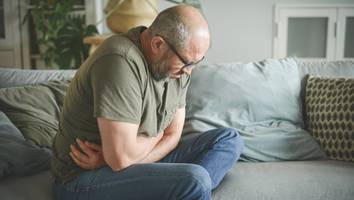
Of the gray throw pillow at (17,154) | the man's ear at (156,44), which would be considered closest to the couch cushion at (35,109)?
the gray throw pillow at (17,154)

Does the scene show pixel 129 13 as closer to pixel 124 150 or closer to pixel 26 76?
pixel 26 76

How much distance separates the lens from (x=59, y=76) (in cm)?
189

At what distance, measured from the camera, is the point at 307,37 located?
9.61ft

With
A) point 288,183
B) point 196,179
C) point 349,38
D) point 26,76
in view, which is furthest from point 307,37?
point 196,179

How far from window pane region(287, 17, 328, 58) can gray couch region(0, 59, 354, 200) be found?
104cm

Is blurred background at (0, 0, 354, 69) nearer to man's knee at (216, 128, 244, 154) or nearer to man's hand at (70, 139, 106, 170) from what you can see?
man's knee at (216, 128, 244, 154)

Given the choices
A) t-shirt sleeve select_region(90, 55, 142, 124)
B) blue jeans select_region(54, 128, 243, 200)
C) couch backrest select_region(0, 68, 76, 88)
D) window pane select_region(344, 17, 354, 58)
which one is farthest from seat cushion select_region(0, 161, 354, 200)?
window pane select_region(344, 17, 354, 58)

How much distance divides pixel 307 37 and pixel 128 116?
219cm

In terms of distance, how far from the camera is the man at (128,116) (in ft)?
3.51

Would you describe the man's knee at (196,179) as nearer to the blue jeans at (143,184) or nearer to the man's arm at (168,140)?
the blue jeans at (143,184)

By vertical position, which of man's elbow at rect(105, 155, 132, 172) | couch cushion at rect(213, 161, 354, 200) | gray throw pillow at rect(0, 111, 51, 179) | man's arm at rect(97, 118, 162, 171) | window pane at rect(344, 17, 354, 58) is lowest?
couch cushion at rect(213, 161, 354, 200)

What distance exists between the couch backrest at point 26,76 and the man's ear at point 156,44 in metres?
0.84

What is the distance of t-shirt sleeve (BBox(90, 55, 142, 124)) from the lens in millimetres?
1049

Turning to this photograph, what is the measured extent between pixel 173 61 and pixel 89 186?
42cm
